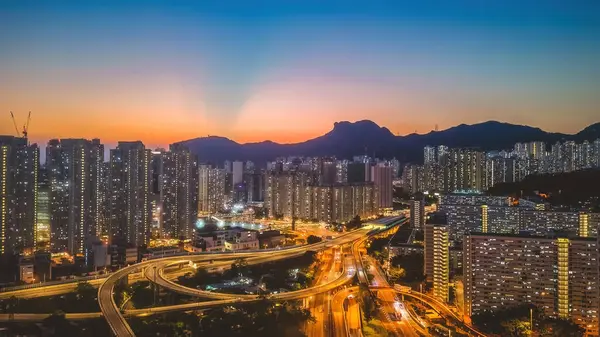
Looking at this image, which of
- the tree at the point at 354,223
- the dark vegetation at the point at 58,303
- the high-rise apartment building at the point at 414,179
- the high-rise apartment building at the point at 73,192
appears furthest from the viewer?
the high-rise apartment building at the point at 414,179

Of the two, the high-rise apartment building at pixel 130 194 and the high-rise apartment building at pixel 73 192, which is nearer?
the high-rise apartment building at pixel 73 192

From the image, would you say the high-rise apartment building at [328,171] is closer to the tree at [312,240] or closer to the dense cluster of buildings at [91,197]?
the tree at [312,240]

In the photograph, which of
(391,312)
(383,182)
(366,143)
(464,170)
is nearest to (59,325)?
(391,312)

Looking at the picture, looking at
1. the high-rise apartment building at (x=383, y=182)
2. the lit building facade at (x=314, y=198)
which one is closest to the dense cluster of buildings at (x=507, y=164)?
the high-rise apartment building at (x=383, y=182)

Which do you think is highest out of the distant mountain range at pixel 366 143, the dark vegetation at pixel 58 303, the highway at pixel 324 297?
the distant mountain range at pixel 366 143

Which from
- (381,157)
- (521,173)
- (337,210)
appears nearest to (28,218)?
(337,210)

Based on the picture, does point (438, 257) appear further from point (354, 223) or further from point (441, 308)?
point (354, 223)

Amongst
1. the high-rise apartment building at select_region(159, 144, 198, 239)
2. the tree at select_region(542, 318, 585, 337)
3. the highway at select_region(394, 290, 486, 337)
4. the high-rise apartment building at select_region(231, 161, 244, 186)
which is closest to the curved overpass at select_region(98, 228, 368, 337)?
the highway at select_region(394, 290, 486, 337)

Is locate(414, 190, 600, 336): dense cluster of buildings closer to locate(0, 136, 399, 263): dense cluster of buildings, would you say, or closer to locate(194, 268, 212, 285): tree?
locate(194, 268, 212, 285): tree
